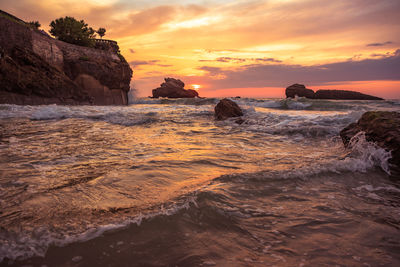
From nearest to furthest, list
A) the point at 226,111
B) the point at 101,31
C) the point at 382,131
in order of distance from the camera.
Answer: the point at 382,131 < the point at 226,111 < the point at 101,31

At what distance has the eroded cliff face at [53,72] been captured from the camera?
14.0 metres

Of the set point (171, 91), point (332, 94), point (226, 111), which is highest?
point (171, 91)

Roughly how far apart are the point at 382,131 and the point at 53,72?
20.1 meters

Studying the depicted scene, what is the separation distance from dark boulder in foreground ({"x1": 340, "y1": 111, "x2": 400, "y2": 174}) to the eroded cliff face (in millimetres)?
17537

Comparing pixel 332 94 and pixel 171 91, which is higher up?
pixel 171 91

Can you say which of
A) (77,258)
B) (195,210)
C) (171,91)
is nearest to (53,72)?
(195,210)

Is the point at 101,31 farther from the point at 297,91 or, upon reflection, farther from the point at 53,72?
the point at 297,91

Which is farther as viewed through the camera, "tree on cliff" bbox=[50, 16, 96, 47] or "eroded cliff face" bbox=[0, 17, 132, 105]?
"tree on cliff" bbox=[50, 16, 96, 47]

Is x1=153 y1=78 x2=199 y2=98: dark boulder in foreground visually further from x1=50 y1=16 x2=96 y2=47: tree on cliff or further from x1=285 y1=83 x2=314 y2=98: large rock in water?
x1=50 y1=16 x2=96 y2=47: tree on cliff

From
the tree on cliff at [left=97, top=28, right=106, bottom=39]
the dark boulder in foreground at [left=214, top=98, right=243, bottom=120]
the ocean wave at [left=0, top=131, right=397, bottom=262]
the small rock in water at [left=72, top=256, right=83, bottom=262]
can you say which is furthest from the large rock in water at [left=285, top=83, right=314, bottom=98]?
the small rock in water at [left=72, top=256, right=83, bottom=262]

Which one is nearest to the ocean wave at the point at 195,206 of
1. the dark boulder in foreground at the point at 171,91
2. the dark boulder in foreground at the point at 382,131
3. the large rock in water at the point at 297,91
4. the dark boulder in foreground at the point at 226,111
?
the dark boulder in foreground at the point at 382,131

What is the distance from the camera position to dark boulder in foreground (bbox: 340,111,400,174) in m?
3.09

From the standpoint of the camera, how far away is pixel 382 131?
3477 mm

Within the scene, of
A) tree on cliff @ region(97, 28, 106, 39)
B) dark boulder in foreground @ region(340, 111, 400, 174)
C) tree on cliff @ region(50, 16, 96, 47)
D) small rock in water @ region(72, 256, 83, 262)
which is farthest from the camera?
tree on cliff @ region(97, 28, 106, 39)
